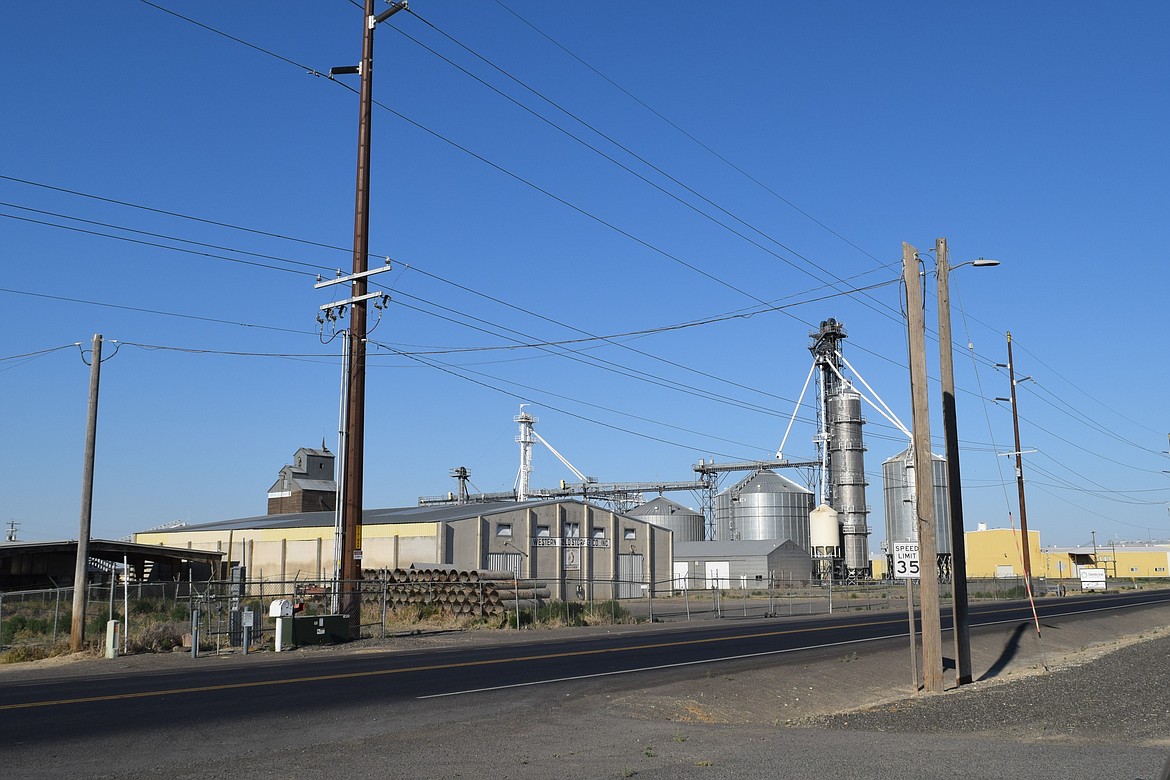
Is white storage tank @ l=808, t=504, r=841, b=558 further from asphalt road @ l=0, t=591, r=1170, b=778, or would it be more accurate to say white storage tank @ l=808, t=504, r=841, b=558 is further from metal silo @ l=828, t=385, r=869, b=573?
asphalt road @ l=0, t=591, r=1170, b=778

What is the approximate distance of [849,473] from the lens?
81938mm

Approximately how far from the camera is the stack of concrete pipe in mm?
40219

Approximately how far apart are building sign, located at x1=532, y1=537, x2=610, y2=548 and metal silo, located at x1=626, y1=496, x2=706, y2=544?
30.4 m

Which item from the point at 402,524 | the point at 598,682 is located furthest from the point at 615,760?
the point at 402,524

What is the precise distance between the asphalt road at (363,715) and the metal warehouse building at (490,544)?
2942 cm

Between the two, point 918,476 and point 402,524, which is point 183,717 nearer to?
point 918,476

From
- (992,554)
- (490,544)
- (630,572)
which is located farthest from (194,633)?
(992,554)

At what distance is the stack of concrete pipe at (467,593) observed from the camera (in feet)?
132

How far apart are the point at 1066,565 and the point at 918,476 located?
128151 millimetres

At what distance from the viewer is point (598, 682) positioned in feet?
63.1

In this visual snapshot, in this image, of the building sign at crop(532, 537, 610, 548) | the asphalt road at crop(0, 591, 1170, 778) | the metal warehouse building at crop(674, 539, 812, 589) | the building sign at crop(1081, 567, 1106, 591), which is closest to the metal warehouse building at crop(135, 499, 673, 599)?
the building sign at crop(532, 537, 610, 548)

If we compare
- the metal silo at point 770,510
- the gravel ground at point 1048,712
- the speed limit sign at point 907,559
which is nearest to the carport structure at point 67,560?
the speed limit sign at point 907,559

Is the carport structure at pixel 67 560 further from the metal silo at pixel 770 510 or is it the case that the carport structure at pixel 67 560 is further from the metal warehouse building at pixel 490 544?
the metal silo at pixel 770 510

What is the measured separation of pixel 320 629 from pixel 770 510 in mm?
63240
